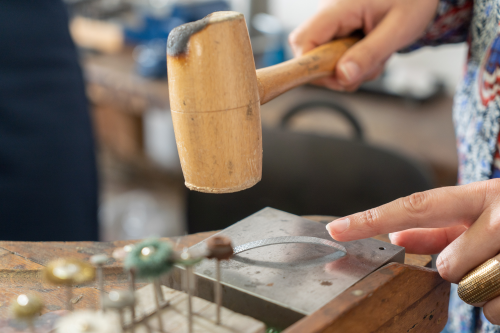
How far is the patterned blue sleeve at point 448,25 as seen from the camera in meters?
0.94

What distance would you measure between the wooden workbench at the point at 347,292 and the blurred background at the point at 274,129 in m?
0.68

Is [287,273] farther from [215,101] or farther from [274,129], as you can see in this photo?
[274,129]

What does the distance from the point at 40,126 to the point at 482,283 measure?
1.18 m

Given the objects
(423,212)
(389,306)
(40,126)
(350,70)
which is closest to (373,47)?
(350,70)

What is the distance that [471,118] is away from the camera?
2.91 feet

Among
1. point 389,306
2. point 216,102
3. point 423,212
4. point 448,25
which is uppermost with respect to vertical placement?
point 448,25

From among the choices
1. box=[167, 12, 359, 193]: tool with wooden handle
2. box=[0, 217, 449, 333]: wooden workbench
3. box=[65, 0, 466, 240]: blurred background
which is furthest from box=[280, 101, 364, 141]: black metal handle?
box=[167, 12, 359, 193]: tool with wooden handle

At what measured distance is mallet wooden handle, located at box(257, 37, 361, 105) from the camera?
72 centimetres

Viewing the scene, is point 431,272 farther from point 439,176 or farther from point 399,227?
point 439,176

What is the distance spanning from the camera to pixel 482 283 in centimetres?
61

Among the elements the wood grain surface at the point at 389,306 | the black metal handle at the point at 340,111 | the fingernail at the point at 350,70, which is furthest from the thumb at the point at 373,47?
the black metal handle at the point at 340,111

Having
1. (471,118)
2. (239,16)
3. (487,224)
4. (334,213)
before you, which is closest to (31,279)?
(239,16)

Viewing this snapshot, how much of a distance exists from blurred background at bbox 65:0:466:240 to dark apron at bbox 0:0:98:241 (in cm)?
45

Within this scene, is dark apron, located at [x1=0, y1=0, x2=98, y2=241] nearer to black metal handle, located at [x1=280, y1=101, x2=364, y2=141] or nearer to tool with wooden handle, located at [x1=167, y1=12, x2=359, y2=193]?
black metal handle, located at [x1=280, y1=101, x2=364, y2=141]
